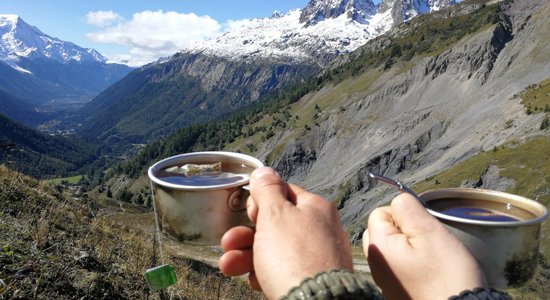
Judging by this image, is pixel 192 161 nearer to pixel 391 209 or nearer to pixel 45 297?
pixel 391 209

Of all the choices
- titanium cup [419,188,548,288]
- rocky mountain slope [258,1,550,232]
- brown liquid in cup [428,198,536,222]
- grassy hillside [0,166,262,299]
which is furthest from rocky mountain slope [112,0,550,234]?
titanium cup [419,188,548,288]

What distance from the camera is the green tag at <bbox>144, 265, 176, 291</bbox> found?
3195 mm

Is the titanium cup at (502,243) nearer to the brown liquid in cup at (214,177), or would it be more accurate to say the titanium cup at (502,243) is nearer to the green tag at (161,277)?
the brown liquid in cup at (214,177)

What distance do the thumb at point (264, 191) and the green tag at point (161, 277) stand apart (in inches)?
50.2

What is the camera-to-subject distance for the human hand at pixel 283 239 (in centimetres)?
190

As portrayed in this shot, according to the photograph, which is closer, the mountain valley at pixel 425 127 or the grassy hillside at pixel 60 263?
the grassy hillside at pixel 60 263

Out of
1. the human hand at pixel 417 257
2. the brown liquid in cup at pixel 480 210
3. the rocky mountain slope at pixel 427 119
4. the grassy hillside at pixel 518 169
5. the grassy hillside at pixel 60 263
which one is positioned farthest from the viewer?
the rocky mountain slope at pixel 427 119

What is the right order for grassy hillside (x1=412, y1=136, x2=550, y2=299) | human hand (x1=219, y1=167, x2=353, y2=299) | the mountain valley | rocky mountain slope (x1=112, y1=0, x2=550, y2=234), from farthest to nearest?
rocky mountain slope (x1=112, y1=0, x2=550, y2=234) → the mountain valley → grassy hillside (x1=412, y1=136, x2=550, y2=299) → human hand (x1=219, y1=167, x2=353, y2=299)

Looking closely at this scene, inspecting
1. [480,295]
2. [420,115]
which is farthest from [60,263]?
[420,115]

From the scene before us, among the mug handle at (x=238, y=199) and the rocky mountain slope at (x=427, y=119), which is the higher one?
the mug handle at (x=238, y=199)

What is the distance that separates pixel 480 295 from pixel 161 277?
2161 mm

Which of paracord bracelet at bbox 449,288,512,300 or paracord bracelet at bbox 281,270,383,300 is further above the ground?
paracord bracelet at bbox 281,270,383,300

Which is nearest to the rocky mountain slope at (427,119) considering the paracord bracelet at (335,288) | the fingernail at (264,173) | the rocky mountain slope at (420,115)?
the rocky mountain slope at (420,115)

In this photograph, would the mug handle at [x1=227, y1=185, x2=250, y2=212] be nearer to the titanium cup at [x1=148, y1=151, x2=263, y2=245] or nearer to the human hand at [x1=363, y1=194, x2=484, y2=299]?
the titanium cup at [x1=148, y1=151, x2=263, y2=245]
